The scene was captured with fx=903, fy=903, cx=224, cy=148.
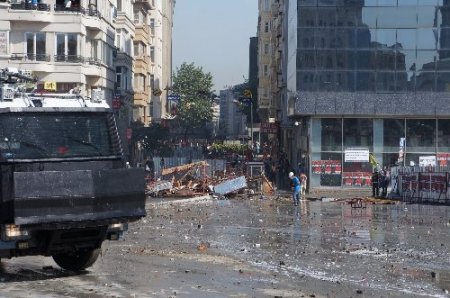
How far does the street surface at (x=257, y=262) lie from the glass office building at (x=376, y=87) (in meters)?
20.5

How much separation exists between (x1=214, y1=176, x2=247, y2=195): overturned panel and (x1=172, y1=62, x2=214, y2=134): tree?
72744 mm

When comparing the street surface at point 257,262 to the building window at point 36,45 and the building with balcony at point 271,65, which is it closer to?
the building window at point 36,45

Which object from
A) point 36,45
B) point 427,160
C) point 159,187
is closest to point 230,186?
point 159,187

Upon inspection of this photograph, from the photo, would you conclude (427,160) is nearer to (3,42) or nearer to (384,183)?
(384,183)

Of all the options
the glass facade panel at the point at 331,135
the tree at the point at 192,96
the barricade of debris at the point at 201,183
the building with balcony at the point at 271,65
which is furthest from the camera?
the tree at the point at 192,96

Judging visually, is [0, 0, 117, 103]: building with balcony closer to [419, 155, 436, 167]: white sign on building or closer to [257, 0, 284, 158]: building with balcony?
[419, 155, 436, 167]: white sign on building

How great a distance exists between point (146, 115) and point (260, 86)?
72.9 ft

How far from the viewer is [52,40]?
50594 mm

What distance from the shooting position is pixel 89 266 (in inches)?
619

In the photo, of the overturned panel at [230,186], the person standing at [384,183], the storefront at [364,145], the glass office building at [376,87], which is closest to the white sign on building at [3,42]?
the overturned panel at [230,186]

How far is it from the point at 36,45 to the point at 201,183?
13384 mm

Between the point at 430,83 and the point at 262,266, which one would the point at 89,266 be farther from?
the point at 430,83

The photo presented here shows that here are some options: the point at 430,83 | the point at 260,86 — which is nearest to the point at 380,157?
Result: the point at 430,83

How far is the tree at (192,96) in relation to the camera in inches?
4759
